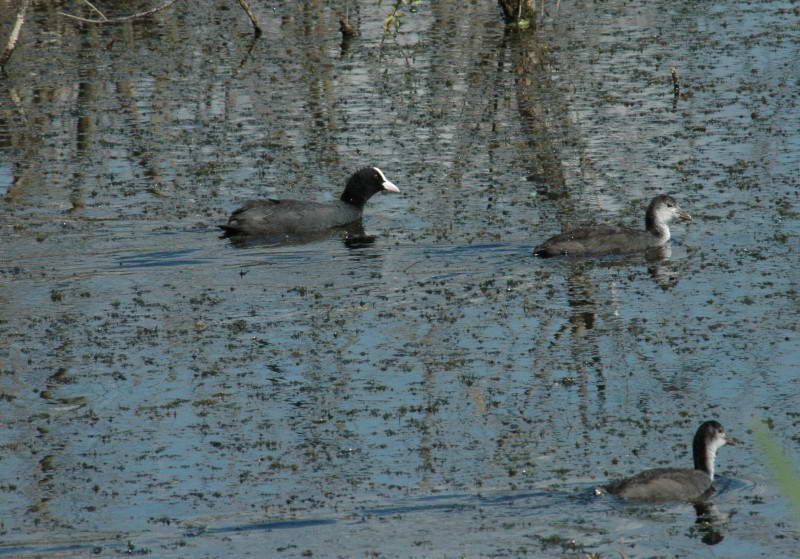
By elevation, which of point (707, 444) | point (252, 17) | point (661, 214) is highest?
point (252, 17)

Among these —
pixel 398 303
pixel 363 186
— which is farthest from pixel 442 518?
pixel 363 186

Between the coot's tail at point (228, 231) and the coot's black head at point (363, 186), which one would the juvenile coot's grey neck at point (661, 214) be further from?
the coot's tail at point (228, 231)

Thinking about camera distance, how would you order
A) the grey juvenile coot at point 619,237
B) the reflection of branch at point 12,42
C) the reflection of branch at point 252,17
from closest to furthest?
the grey juvenile coot at point 619,237 → the reflection of branch at point 12,42 → the reflection of branch at point 252,17

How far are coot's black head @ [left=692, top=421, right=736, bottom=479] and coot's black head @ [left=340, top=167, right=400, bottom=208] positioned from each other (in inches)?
296

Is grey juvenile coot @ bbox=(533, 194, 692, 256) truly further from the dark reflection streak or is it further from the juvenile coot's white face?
the dark reflection streak

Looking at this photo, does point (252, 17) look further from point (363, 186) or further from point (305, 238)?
point (305, 238)

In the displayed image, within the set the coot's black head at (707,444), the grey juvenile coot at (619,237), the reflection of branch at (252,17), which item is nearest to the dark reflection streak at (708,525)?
the coot's black head at (707,444)

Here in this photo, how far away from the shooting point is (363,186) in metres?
16.1

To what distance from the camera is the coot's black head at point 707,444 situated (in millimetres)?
8906

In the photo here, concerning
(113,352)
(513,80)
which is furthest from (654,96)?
(113,352)

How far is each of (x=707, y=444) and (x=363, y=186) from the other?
770 centimetres

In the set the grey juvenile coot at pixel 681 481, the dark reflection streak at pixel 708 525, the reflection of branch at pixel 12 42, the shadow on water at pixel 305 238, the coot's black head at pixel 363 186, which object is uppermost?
the reflection of branch at pixel 12 42

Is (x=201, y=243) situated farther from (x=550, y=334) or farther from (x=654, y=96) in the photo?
(x=654, y=96)

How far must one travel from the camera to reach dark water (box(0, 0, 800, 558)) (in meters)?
8.72
